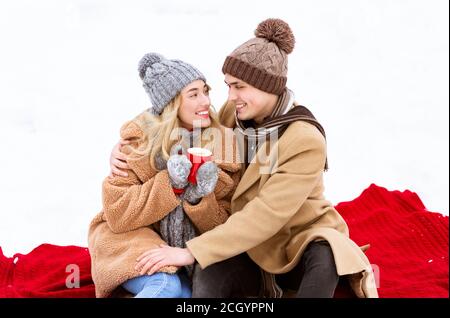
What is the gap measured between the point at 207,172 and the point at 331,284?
1.52 ft

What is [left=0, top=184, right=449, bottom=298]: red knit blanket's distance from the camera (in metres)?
2.27

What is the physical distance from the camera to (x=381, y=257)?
98.1 inches

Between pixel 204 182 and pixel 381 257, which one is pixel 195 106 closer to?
pixel 204 182

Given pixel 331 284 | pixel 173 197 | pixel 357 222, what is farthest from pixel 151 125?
pixel 357 222

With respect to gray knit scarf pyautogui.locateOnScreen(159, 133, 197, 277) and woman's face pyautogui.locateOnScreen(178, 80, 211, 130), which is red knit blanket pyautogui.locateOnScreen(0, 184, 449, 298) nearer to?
gray knit scarf pyautogui.locateOnScreen(159, 133, 197, 277)

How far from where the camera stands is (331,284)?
6.08 feet

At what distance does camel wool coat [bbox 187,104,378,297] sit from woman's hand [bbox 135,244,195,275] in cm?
5

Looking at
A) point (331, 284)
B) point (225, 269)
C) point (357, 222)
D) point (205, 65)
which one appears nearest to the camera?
point (331, 284)

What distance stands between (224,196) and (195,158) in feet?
0.72

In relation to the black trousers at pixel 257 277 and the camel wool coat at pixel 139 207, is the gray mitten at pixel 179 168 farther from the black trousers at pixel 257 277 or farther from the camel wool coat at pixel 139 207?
the black trousers at pixel 257 277

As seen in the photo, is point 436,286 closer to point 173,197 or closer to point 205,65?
point 173,197

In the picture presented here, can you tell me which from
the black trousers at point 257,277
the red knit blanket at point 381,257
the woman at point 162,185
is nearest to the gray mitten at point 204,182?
the woman at point 162,185

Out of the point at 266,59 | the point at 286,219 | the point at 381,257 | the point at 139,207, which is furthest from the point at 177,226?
the point at 381,257

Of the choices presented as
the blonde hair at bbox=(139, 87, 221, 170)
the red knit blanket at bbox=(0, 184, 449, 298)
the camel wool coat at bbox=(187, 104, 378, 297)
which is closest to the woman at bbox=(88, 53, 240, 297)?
the blonde hair at bbox=(139, 87, 221, 170)
